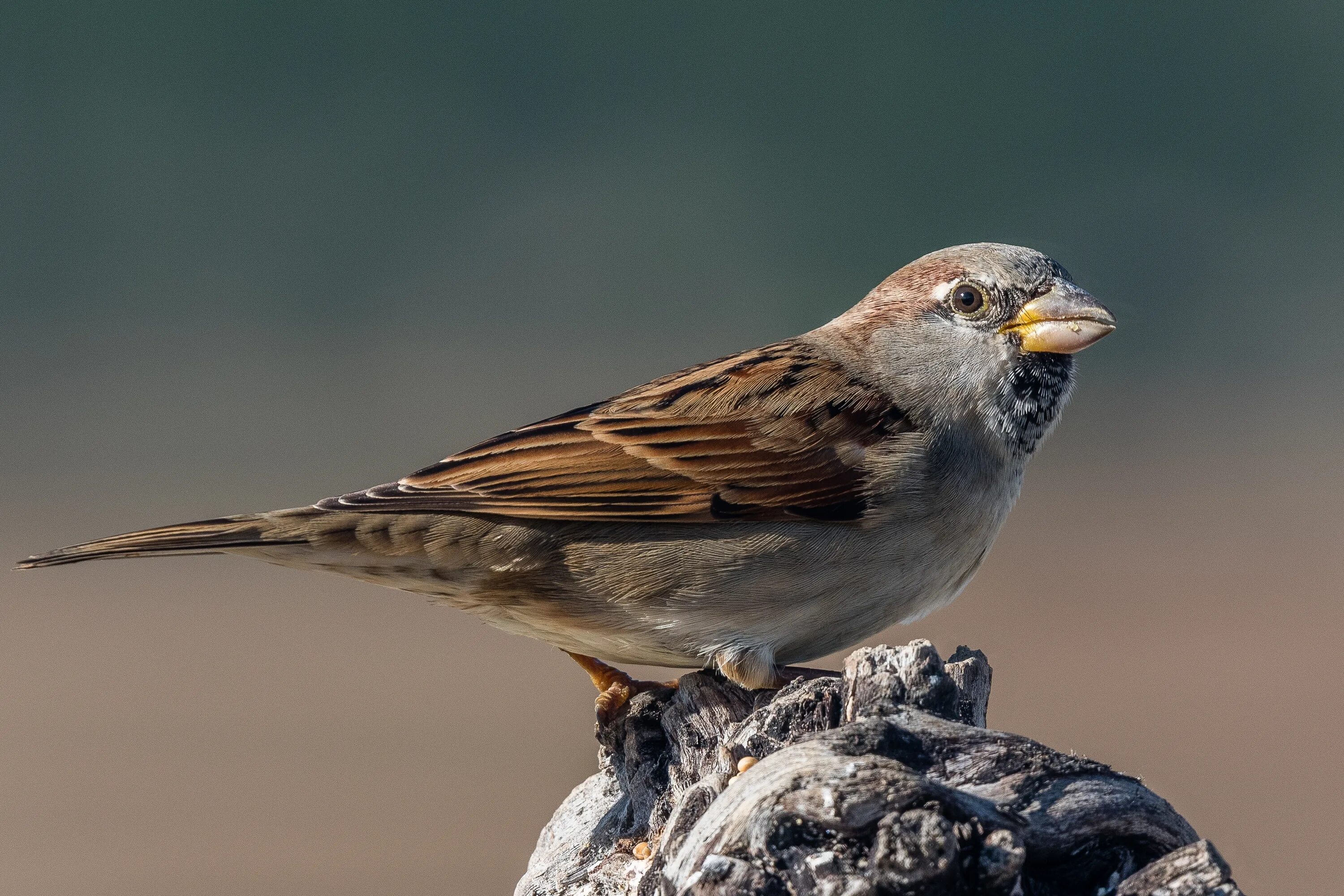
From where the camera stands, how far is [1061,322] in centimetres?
359

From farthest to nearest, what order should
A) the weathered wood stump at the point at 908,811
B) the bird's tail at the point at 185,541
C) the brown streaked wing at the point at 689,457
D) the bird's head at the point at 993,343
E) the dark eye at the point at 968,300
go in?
the dark eye at the point at 968,300
the bird's head at the point at 993,343
the brown streaked wing at the point at 689,457
the bird's tail at the point at 185,541
the weathered wood stump at the point at 908,811

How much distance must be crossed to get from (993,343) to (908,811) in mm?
1975

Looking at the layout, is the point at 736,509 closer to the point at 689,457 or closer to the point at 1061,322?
the point at 689,457

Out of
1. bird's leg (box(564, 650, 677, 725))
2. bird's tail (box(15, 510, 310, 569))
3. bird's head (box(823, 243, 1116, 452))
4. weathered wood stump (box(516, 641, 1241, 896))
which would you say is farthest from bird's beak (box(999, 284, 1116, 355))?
bird's tail (box(15, 510, 310, 569))

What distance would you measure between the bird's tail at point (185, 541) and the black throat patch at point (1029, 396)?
76.3 inches

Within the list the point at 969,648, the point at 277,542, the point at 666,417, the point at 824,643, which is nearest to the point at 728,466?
the point at 666,417

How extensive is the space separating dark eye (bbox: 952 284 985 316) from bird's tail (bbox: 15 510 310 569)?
6.31ft

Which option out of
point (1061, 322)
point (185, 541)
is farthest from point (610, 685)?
point (1061, 322)

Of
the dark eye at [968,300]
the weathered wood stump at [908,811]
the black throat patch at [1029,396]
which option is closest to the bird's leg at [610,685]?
the weathered wood stump at [908,811]

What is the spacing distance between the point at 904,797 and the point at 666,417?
1.79 meters

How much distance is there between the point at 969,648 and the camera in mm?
3105

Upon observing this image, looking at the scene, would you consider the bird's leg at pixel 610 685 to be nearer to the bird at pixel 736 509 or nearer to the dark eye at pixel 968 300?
the bird at pixel 736 509

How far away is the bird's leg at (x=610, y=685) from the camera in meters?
3.48

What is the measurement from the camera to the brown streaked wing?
3434 millimetres
